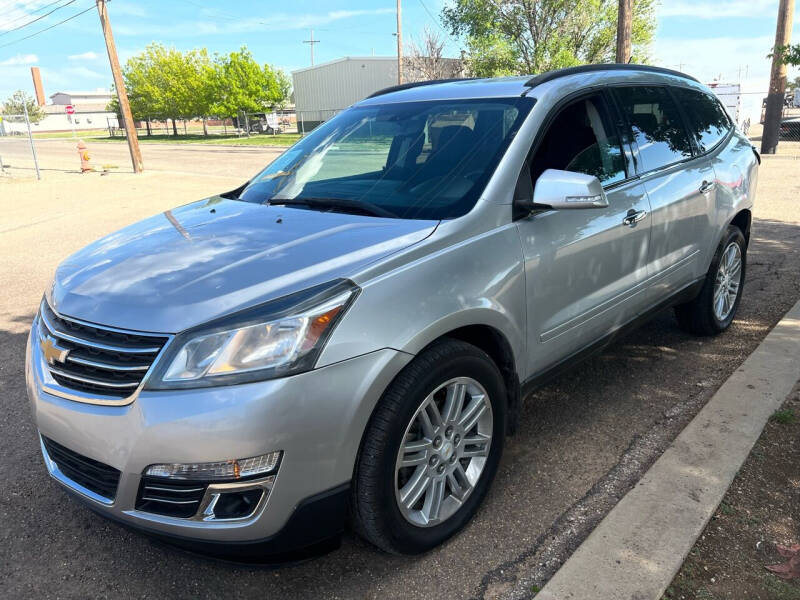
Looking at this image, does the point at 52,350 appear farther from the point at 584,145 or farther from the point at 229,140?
the point at 229,140

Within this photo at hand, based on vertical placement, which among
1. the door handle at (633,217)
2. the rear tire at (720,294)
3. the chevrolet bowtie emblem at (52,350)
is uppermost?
the door handle at (633,217)

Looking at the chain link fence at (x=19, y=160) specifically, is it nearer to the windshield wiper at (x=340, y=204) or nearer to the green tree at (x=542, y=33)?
the windshield wiper at (x=340, y=204)

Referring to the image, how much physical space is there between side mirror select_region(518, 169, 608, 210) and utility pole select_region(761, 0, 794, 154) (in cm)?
1821

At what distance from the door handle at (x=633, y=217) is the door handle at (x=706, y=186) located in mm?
856

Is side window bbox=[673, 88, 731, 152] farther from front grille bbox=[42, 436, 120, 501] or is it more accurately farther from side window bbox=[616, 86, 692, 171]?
front grille bbox=[42, 436, 120, 501]

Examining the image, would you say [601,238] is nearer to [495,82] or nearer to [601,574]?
[495,82]

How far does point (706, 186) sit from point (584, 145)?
1.31m

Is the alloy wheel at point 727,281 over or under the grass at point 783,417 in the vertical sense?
over

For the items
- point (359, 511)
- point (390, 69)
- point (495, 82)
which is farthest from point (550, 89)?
point (390, 69)

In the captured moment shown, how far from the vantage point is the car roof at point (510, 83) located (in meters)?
3.23

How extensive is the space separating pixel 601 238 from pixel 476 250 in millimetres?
946

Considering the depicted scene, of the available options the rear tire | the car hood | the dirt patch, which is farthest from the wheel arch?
the car hood

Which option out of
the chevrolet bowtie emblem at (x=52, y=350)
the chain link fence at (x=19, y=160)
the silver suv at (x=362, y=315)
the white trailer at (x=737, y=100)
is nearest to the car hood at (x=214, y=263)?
the silver suv at (x=362, y=315)

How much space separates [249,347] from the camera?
6.64 feet
